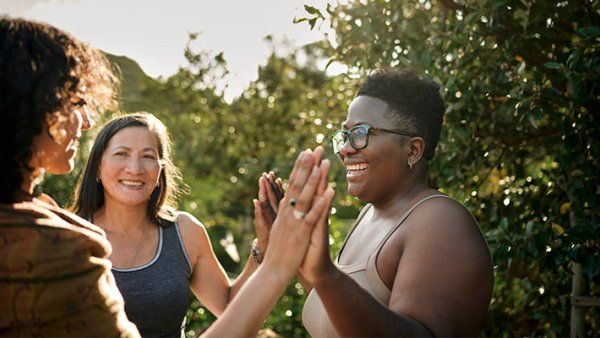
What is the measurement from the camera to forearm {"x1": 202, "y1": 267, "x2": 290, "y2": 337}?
2.01 meters

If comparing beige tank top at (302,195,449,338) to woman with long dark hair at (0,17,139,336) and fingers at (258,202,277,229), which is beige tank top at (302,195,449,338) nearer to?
fingers at (258,202,277,229)

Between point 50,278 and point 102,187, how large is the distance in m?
1.97

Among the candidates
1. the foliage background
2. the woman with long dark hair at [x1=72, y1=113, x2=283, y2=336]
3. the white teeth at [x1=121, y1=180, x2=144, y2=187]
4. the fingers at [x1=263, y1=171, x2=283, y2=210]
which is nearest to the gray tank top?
the woman with long dark hair at [x1=72, y1=113, x2=283, y2=336]

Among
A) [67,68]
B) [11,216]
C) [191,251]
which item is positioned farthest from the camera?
[191,251]

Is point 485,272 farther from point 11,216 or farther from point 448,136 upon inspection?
point 448,136

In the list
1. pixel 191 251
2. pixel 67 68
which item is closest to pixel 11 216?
pixel 67 68

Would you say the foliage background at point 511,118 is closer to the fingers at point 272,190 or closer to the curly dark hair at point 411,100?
the curly dark hair at point 411,100

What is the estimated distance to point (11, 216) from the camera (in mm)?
1834

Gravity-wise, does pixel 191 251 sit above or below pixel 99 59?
below

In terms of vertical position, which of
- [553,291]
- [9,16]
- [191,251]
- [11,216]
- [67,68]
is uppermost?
[9,16]

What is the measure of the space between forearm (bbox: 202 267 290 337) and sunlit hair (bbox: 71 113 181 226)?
171 cm

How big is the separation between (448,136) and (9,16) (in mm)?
3048

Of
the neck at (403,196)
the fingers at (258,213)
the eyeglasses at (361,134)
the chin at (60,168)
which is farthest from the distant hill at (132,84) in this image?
the chin at (60,168)

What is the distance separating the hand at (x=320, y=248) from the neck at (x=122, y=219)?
5.78 feet
